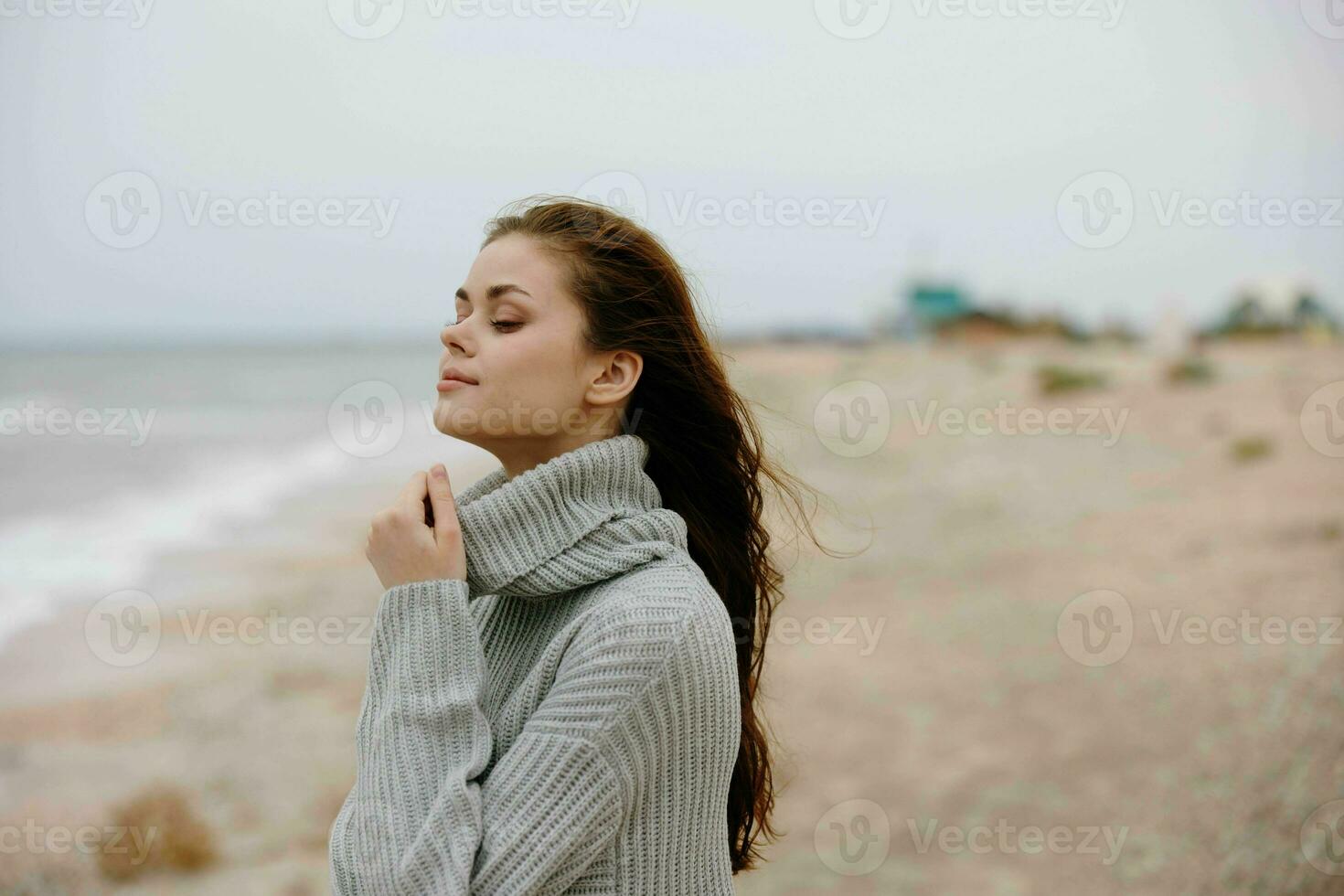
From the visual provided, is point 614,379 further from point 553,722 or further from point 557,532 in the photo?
point 553,722

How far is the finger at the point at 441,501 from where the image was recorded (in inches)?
48.4

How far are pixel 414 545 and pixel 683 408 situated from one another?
0.40 meters

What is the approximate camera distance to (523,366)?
50.8 inches

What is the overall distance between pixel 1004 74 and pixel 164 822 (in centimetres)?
1018

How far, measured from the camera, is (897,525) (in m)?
9.07

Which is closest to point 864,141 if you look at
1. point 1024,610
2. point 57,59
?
point 1024,610

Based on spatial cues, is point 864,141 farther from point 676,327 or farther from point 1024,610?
point 676,327

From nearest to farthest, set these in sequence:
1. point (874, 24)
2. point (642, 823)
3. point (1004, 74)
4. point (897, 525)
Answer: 1. point (642, 823)
2. point (874, 24)
3. point (897, 525)
4. point (1004, 74)

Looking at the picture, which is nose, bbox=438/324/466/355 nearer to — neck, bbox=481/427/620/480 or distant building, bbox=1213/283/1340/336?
neck, bbox=481/427/620/480

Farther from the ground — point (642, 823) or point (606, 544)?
point (606, 544)

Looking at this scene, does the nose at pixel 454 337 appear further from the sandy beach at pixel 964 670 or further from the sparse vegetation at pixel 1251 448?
the sparse vegetation at pixel 1251 448

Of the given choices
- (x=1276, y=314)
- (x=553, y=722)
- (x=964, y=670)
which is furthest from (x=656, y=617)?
(x=1276, y=314)

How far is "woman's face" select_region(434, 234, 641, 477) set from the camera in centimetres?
128

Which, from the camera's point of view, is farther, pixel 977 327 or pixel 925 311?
pixel 925 311
